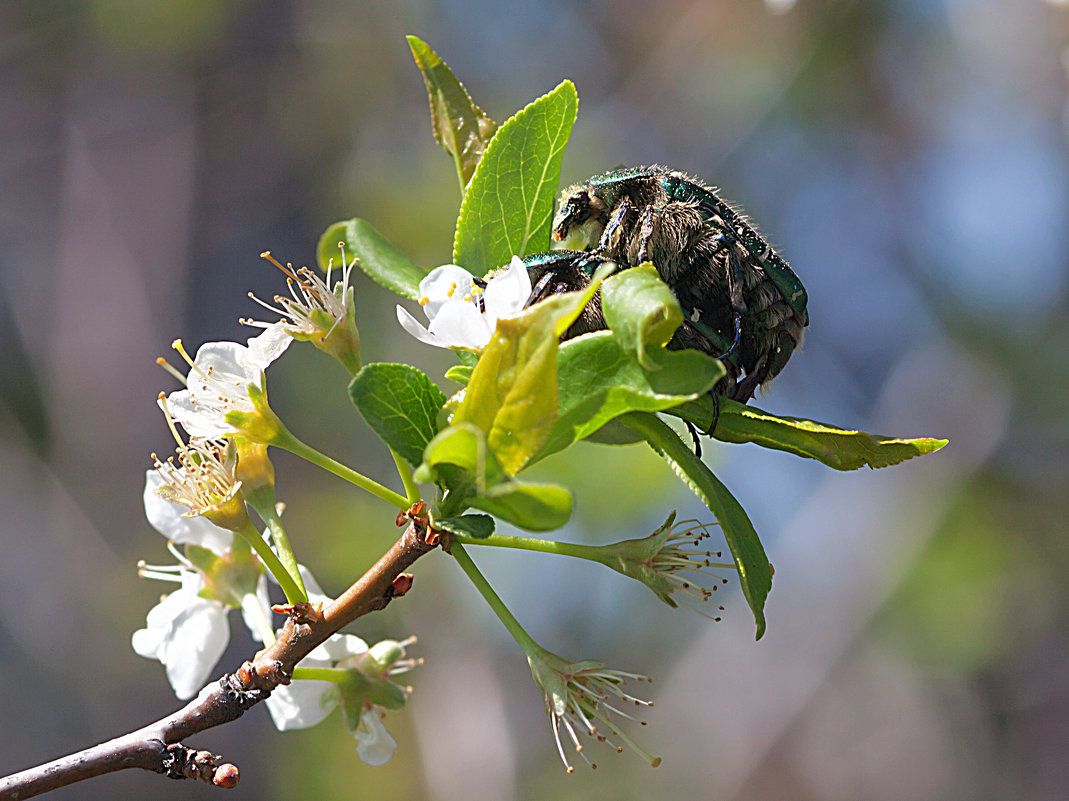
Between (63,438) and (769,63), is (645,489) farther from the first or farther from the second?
(63,438)

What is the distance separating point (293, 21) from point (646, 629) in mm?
4459

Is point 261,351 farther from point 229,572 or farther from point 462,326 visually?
point 229,572

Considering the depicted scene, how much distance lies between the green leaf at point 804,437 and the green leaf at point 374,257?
345mm

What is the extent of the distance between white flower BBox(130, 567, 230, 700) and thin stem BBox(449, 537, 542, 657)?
0.41 m

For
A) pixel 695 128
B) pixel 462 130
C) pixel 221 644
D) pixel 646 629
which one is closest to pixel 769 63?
pixel 695 128

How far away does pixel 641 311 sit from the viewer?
1.99 feet

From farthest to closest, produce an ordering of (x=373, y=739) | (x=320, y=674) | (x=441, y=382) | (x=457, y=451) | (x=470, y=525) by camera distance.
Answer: (x=441, y=382) < (x=373, y=739) < (x=320, y=674) < (x=470, y=525) < (x=457, y=451)

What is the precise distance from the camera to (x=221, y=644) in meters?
1.04

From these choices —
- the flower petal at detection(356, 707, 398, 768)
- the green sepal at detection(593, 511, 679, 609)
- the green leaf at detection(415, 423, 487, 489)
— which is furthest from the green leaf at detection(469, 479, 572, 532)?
the flower petal at detection(356, 707, 398, 768)

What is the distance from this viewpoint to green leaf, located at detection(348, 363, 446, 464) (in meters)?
0.66

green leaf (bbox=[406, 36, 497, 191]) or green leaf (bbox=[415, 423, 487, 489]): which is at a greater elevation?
green leaf (bbox=[406, 36, 497, 191])

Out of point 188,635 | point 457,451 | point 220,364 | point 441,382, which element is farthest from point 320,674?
point 441,382

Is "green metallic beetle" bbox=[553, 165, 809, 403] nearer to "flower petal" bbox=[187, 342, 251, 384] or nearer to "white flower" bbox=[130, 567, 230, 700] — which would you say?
"flower petal" bbox=[187, 342, 251, 384]

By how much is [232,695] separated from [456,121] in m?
0.64
